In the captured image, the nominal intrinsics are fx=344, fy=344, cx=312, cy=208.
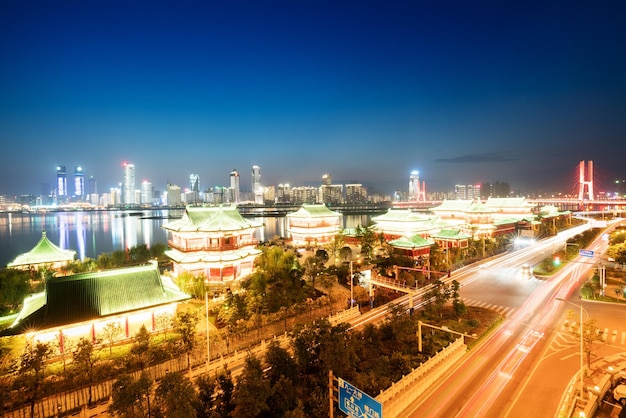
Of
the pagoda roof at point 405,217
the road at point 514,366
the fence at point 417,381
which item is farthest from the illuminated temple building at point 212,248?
the pagoda roof at point 405,217

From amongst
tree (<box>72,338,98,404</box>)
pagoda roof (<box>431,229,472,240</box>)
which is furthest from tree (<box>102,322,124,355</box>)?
pagoda roof (<box>431,229,472,240</box>)

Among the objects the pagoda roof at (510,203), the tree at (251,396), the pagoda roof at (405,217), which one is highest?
the pagoda roof at (510,203)

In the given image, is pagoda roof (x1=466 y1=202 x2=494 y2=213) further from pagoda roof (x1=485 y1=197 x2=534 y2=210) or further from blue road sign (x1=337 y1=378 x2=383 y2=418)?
blue road sign (x1=337 y1=378 x2=383 y2=418)

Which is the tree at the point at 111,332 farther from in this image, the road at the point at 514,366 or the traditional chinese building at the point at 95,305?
the road at the point at 514,366

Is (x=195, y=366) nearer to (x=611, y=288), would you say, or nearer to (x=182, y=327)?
(x=182, y=327)

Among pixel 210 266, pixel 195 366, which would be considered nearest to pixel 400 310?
pixel 195 366

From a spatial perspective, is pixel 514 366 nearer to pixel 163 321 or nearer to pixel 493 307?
pixel 493 307
